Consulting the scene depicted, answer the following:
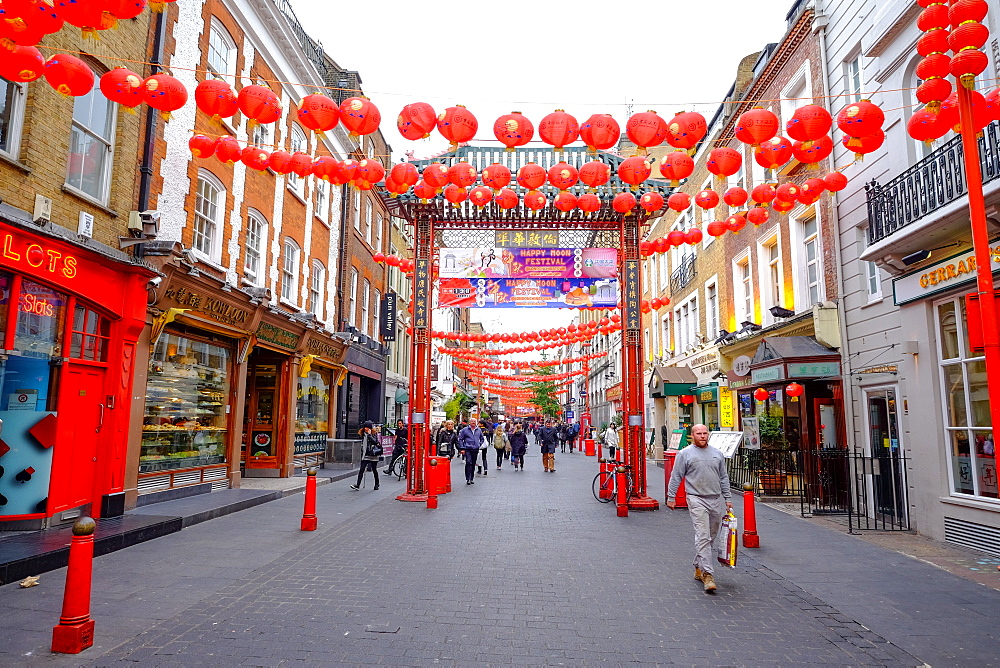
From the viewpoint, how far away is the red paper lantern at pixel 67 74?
601 centimetres

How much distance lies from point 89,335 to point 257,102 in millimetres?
4686

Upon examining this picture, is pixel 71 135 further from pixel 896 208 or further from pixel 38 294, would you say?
pixel 896 208

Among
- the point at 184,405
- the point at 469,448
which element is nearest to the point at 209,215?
the point at 184,405

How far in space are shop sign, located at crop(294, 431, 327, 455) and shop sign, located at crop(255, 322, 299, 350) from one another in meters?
2.98

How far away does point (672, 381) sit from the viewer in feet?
76.8

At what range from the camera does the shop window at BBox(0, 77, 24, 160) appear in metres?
8.11

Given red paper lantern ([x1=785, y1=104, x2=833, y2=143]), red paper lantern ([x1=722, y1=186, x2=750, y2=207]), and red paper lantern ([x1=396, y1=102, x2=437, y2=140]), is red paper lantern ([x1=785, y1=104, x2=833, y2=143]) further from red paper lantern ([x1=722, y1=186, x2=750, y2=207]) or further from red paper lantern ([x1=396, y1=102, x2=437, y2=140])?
red paper lantern ([x1=396, y1=102, x2=437, y2=140])

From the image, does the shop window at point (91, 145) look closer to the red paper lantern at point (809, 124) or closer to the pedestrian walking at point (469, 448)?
the red paper lantern at point (809, 124)

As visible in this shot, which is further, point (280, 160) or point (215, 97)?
point (280, 160)

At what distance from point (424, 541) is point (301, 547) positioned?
1.67m

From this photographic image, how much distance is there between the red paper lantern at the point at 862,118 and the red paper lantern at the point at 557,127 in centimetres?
312

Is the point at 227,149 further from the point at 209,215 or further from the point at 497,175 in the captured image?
the point at 209,215

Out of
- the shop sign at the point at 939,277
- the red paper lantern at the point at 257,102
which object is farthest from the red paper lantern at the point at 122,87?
the shop sign at the point at 939,277

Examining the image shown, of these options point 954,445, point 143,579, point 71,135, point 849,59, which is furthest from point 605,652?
point 849,59
